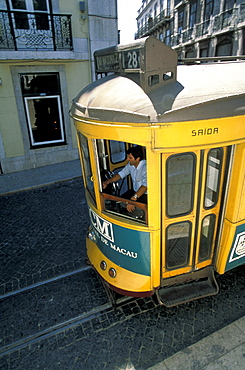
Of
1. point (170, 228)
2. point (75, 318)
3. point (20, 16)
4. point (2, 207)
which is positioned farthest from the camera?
point (20, 16)

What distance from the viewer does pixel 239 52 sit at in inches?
760

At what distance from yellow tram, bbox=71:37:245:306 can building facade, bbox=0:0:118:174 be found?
6.50 m

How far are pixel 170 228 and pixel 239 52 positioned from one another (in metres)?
21.1

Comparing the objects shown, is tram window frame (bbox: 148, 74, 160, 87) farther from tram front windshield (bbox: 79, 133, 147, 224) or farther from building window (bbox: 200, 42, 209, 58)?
building window (bbox: 200, 42, 209, 58)

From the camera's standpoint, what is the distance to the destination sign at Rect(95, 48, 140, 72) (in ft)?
9.60

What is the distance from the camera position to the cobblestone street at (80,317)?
3.31 m

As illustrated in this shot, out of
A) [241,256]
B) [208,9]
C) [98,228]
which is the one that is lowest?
[241,256]

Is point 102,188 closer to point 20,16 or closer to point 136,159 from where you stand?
point 136,159

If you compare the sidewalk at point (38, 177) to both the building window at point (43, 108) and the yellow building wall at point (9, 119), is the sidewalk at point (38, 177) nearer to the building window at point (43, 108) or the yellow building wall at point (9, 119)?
the yellow building wall at point (9, 119)

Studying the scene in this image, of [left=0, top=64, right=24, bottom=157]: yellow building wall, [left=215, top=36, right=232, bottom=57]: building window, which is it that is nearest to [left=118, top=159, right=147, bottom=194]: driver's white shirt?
[left=0, top=64, right=24, bottom=157]: yellow building wall

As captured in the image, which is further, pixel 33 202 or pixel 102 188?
pixel 33 202

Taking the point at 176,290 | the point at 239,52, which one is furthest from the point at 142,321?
the point at 239,52

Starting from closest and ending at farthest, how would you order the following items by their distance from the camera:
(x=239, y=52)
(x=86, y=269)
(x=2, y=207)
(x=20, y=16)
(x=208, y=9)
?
(x=86, y=269) → (x=2, y=207) → (x=20, y=16) → (x=239, y=52) → (x=208, y=9)

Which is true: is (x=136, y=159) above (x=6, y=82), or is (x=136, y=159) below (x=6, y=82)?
below
